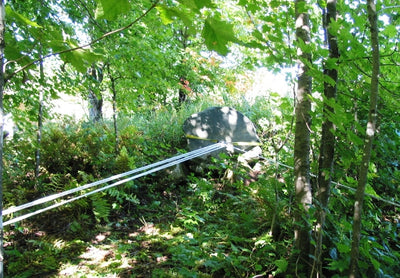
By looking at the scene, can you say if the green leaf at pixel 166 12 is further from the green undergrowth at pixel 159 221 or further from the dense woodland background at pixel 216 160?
the green undergrowth at pixel 159 221

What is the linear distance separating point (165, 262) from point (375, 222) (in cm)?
181

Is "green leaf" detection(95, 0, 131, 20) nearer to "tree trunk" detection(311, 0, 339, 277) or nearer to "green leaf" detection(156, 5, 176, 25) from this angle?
"green leaf" detection(156, 5, 176, 25)

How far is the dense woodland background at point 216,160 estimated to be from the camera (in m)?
1.16

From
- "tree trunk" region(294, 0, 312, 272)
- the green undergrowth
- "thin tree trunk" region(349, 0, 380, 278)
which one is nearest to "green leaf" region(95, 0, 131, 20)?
"thin tree trunk" region(349, 0, 380, 278)

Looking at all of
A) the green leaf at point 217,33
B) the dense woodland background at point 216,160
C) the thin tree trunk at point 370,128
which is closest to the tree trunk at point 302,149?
the dense woodland background at point 216,160

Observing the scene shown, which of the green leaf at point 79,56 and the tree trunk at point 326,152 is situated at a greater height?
the green leaf at point 79,56

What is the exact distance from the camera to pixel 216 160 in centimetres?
283

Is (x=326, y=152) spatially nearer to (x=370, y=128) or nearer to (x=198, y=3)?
(x=370, y=128)

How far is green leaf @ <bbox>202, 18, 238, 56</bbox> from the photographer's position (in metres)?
0.64

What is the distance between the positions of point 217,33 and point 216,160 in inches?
88.4

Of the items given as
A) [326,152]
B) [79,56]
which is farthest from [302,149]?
[79,56]

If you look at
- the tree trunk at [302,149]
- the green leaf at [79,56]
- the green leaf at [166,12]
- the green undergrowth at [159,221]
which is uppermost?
the green leaf at [166,12]

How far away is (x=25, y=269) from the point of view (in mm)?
2154

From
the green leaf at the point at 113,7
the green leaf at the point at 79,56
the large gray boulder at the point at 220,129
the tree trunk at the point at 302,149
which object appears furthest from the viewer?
the large gray boulder at the point at 220,129
